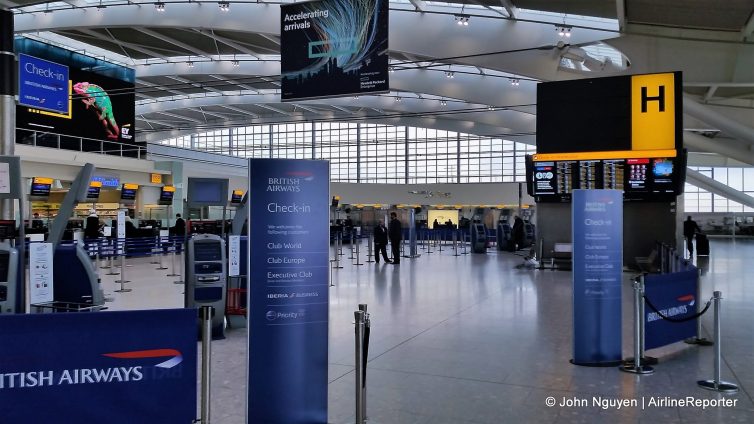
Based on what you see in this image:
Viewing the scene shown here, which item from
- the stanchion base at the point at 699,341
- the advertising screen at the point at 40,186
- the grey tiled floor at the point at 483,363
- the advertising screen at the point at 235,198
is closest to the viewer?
the grey tiled floor at the point at 483,363

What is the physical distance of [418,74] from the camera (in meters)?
24.2

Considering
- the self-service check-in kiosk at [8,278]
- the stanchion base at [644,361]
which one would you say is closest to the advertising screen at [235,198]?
the self-service check-in kiosk at [8,278]

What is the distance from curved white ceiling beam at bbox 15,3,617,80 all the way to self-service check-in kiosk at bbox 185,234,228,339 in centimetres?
1214

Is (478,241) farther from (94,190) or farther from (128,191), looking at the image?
(94,190)

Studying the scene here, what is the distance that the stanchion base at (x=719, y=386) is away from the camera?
4.76 meters

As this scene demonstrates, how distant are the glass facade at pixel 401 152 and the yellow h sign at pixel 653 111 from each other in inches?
1168

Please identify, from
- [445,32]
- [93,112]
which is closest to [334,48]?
[445,32]

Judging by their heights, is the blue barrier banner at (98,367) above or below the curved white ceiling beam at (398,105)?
below

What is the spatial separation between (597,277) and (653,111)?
363 inches

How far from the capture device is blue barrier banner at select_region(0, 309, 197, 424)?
295 cm

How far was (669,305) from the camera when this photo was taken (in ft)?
19.7

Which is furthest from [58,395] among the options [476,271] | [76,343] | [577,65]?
[577,65]

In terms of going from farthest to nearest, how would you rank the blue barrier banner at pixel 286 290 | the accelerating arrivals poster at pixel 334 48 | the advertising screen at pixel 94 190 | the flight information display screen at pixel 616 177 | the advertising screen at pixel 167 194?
1. the advertising screen at pixel 167 194
2. the advertising screen at pixel 94 190
3. the flight information display screen at pixel 616 177
4. the accelerating arrivals poster at pixel 334 48
5. the blue barrier banner at pixel 286 290

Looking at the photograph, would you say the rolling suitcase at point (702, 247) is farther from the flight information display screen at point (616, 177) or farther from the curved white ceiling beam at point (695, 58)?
the flight information display screen at point (616, 177)
